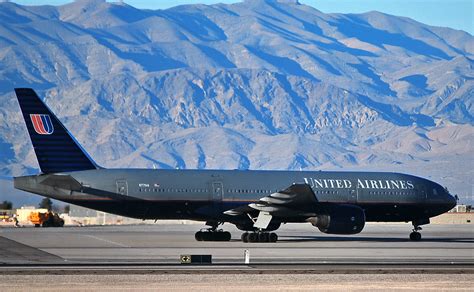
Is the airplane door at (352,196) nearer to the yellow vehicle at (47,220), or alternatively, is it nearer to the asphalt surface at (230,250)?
the asphalt surface at (230,250)

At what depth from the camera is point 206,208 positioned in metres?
56.3

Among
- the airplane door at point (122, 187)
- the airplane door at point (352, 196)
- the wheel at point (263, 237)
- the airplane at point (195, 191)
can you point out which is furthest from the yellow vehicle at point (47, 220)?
the wheel at point (263, 237)

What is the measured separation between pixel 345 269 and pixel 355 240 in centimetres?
2229

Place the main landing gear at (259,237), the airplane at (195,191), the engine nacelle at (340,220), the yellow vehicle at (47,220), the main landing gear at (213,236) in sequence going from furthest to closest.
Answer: the yellow vehicle at (47,220)
the main landing gear at (213,236)
the main landing gear at (259,237)
the airplane at (195,191)
the engine nacelle at (340,220)

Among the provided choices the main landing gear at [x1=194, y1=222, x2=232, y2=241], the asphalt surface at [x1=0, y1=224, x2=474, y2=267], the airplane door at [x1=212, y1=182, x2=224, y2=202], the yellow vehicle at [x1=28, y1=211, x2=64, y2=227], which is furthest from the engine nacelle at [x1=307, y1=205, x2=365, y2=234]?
the yellow vehicle at [x1=28, y1=211, x2=64, y2=227]

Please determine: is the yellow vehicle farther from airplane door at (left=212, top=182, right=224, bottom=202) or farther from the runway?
airplane door at (left=212, top=182, right=224, bottom=202)

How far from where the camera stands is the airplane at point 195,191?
5428 cm

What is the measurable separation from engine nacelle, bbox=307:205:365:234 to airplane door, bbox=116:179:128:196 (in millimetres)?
8978

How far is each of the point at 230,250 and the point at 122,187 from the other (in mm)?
9838

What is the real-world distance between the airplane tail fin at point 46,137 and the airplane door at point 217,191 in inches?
261

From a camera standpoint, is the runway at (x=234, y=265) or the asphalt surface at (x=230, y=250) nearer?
the runway at (x=234, y=265)

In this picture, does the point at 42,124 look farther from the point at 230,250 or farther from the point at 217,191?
the point at 230,250

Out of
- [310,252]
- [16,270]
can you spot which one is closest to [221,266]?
[16,270]

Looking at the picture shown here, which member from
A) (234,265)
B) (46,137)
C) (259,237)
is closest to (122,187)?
(46,137)
